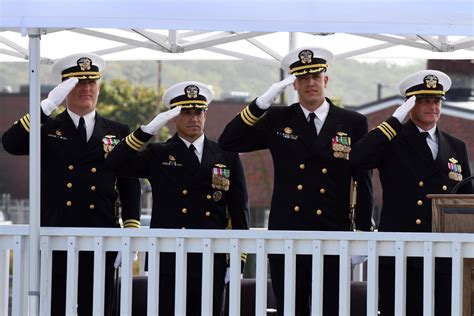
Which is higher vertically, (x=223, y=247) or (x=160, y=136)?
(x=160, y=136)

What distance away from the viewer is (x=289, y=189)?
7941 millimetres

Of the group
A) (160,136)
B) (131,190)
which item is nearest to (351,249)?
(131,190)

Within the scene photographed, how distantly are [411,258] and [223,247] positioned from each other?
1087 mm

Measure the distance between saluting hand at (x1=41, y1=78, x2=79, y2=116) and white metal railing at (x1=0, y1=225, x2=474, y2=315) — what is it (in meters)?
0.71

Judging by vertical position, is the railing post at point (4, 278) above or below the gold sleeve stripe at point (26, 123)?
below

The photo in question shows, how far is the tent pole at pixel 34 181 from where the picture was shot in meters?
7.35

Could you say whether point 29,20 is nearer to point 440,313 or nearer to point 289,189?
point 289,189

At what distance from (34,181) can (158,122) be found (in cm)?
79

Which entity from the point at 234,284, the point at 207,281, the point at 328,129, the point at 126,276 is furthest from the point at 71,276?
the point at 328,129

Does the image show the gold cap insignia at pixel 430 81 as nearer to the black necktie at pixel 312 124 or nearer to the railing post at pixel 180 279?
the black necktie at pixel 312 124

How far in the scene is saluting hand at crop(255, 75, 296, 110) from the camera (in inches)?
298

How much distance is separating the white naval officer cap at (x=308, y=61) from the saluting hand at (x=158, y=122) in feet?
2.36

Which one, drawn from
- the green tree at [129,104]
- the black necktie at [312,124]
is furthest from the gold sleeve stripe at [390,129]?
the green tree at [129,104]

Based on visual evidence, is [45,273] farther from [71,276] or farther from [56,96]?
[56,96]
